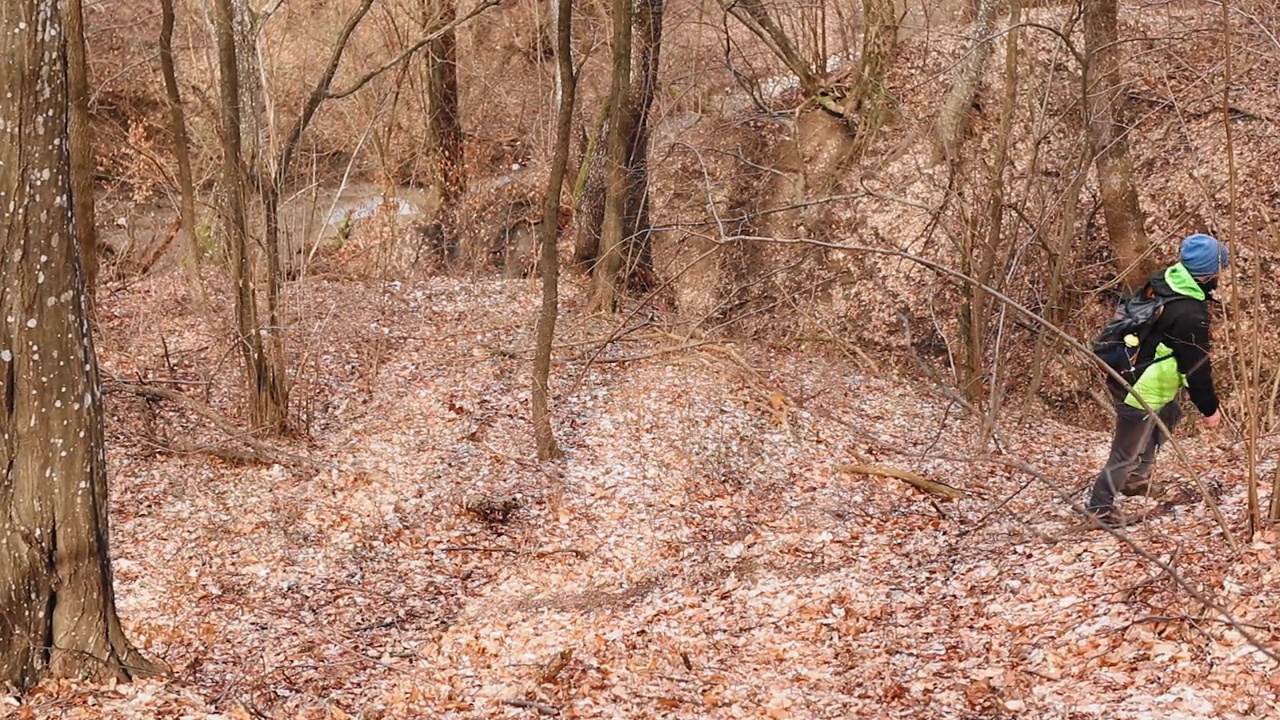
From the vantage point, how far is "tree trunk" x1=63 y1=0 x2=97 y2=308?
9.61 m

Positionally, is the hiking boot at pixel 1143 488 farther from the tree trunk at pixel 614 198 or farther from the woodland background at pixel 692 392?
the tree trunk at pixel 614 198

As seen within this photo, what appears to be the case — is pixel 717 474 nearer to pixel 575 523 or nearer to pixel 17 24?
pixel 575 523

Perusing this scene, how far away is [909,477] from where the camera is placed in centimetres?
893

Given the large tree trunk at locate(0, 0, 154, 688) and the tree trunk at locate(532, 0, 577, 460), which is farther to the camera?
the tree trunk at locate(532, 0, 577, 460)

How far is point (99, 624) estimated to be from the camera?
514 cm

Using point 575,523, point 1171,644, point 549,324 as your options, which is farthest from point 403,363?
point 1171,644

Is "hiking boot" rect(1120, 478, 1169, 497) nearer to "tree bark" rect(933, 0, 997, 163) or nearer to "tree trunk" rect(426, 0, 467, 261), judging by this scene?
"tree bark" rect(933, 0, 997, 163)

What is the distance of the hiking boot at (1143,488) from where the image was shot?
6730mm

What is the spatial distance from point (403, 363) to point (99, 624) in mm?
6435

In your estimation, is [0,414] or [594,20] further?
[594,20]

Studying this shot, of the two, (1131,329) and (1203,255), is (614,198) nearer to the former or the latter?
(1131,329)

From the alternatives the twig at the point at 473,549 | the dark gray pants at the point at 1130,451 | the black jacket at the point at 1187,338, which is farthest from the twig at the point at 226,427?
the black jacket at the point at 1187,338

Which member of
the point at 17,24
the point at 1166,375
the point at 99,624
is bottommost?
the point at 99,624

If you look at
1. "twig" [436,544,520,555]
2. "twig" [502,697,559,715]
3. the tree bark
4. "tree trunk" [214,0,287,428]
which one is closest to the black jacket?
"twig" [502,697,559,715]
